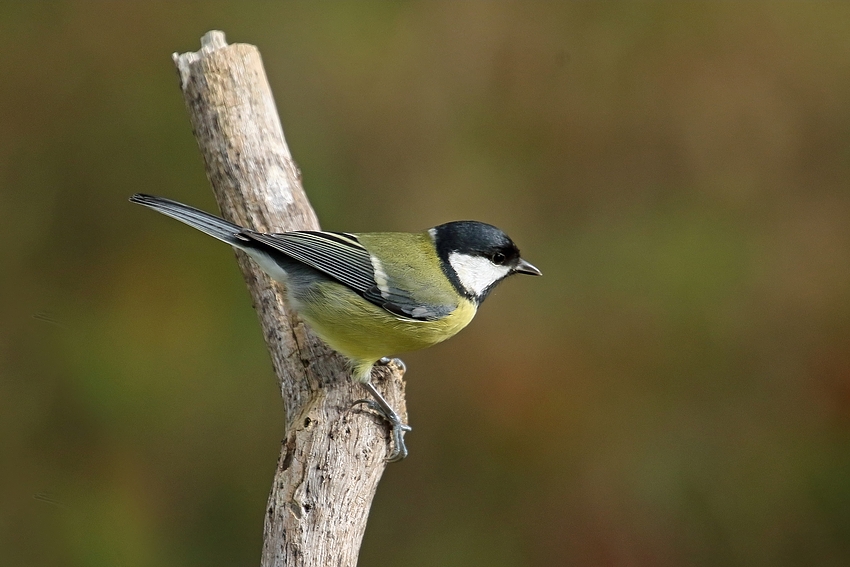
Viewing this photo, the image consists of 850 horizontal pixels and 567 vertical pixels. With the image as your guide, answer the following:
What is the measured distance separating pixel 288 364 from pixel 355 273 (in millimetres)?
328

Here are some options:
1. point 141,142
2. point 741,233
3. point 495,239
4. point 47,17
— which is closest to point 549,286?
point 741,233

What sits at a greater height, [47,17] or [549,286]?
[47,17]

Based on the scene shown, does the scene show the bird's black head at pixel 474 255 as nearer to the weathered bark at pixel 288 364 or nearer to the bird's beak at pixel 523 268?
the bird's beak at pixel 523 268

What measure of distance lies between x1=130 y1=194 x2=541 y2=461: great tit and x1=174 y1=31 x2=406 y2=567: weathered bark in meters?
0.11

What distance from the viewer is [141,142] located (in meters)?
3.33

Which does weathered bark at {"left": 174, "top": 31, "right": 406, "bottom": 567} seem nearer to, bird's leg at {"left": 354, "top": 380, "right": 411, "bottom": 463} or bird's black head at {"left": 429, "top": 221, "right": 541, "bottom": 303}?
bird's leg at {"left": 354, "top": 380, "right": 411, "bottom": 463}

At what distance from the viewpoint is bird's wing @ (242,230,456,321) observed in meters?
2.19

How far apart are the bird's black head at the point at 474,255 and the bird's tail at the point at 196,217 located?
62 centimetres

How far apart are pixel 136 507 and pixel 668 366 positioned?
7.15ft

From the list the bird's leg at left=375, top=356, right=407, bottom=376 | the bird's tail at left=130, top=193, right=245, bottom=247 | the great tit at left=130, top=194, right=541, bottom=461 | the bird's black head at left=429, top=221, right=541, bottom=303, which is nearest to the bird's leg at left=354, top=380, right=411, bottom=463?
the great tit at left=130, top=194, right=541, bottom=461

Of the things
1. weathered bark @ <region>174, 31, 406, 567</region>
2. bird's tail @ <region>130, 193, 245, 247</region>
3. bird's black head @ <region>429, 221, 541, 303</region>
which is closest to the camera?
weathered bark @ <region>174, 31, 406, 567</region>

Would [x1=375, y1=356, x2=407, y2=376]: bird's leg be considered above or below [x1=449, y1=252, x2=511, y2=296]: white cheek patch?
below

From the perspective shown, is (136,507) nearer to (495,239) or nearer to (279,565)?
(279,565)

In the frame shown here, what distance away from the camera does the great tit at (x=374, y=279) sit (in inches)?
84.8
